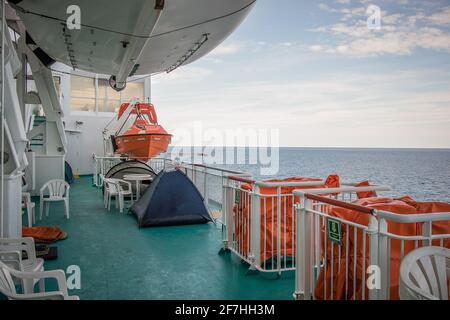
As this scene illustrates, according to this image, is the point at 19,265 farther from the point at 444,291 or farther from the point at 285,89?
the point at 285,89

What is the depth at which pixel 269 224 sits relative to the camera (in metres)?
4.02

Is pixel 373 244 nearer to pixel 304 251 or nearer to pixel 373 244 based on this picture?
pixel 373 244

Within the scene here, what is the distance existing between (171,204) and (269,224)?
281 cm

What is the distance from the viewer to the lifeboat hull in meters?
11.4

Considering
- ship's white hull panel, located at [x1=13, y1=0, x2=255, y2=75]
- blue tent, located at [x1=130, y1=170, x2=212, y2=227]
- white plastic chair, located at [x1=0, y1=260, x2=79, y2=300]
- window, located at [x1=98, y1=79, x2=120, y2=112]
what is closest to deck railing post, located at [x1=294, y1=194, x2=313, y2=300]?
white plastic chair, located at [x1=0, y1=260, x2=79, y2=300]

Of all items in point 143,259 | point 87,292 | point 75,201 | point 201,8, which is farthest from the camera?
point 75,201

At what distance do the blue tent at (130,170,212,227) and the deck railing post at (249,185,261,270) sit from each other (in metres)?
2.62

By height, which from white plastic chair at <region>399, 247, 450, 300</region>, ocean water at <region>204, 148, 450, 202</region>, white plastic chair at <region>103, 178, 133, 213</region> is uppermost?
white plastic chair at <region>399, 247, 450, 300</region>

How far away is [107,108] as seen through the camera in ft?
57.1

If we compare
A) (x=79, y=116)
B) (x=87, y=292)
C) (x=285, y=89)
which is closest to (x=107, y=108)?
(x=79, y=116)

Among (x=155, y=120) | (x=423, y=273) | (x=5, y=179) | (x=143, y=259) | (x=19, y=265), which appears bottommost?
(x=143, y=259)

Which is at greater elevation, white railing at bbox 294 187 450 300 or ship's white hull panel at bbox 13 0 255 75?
ship's white hull panel at bbox 13 0 255 75

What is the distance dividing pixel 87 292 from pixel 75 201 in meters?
6.03

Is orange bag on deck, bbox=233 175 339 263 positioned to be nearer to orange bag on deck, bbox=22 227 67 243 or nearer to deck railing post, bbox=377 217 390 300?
deck railing post, bbox=377 217 390 300
